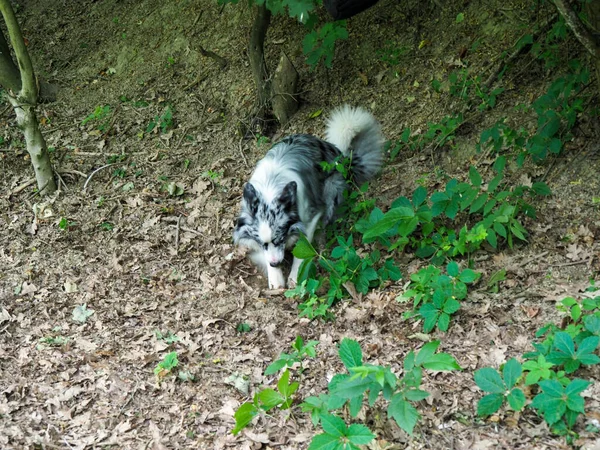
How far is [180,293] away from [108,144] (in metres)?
2.93

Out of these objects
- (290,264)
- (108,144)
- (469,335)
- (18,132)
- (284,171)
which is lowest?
(469,335)

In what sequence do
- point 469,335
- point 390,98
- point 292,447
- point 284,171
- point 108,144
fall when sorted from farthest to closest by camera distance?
point 108,144 < point 390,98 < point 284,171 < point 469,335 < point 292,447

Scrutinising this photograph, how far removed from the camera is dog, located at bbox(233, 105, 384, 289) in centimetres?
527

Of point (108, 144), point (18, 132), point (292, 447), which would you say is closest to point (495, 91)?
point (292, 447)

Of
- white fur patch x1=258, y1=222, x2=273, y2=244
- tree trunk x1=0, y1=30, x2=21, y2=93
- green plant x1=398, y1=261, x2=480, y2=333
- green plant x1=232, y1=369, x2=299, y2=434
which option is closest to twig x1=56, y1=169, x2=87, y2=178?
tree trunk x1=0, y1=30, x2=21, y2=93

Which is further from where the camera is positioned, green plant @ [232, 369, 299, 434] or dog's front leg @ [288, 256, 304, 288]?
dog's front leg @ [288, 256, 304, 288]

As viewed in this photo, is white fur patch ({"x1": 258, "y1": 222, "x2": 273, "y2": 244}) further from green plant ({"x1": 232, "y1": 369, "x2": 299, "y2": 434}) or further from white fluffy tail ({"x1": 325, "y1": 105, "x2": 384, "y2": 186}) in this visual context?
green plant ({"x1": 232, "y1": 369, "x2": 299, "y2": 434})

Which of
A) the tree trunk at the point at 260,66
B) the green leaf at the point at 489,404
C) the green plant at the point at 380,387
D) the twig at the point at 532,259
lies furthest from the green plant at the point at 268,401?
the tree trunk at the point at 260,66

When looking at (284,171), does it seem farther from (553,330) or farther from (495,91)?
(553,330)

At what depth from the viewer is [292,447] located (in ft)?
11.4

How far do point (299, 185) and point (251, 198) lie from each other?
0.56 m

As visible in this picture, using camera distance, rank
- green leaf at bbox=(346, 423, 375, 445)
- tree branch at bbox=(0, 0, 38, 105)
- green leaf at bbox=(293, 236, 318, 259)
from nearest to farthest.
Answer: green leaf at bbox=(346, 423, 375, 445)
green leaf at bbox=(293, 236, 318, 259)
tree branch at bbox=(0, 0, 38, 105)

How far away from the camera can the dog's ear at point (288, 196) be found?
17.1ft

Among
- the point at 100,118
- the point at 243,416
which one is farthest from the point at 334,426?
the point at 100,118
